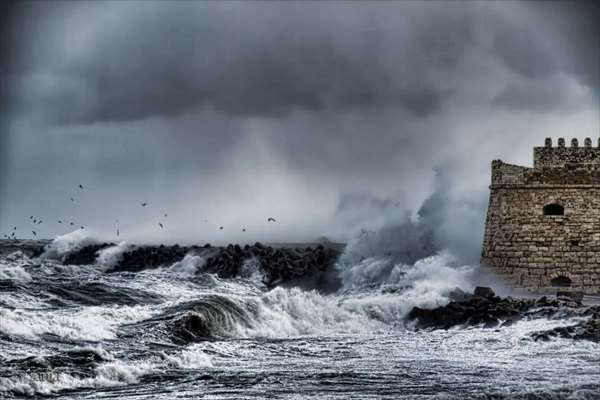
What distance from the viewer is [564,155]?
28875 mm

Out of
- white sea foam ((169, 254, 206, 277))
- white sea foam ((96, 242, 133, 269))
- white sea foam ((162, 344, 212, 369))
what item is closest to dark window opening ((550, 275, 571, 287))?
white sea foam ((162, 344, 212, 369))

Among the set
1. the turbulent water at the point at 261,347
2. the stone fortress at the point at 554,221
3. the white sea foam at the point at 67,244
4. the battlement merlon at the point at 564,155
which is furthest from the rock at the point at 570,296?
the white sea foam at the point at 67,244

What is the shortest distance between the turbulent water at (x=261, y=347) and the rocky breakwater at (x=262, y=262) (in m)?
9.46

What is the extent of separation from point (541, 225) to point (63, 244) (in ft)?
137

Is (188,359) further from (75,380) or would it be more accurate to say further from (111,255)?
(111,255)

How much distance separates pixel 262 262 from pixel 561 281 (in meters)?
18.6

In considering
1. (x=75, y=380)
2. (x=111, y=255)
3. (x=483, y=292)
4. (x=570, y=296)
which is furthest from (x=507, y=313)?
(x=111, y=255)

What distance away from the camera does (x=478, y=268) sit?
101 ft

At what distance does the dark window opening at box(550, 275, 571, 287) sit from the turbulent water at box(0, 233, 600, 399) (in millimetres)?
2558

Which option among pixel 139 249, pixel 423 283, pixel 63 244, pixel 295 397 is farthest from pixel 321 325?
pixel 63 244

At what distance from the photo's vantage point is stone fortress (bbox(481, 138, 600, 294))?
28641mm

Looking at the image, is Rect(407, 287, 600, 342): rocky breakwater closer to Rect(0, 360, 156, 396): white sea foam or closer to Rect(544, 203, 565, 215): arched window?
Rect(544, 203, 565, 215): arched window

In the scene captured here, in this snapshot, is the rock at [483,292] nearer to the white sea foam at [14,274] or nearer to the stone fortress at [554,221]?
the stone fortress at [554,221]

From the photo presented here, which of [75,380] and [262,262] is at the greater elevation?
[262,262]
